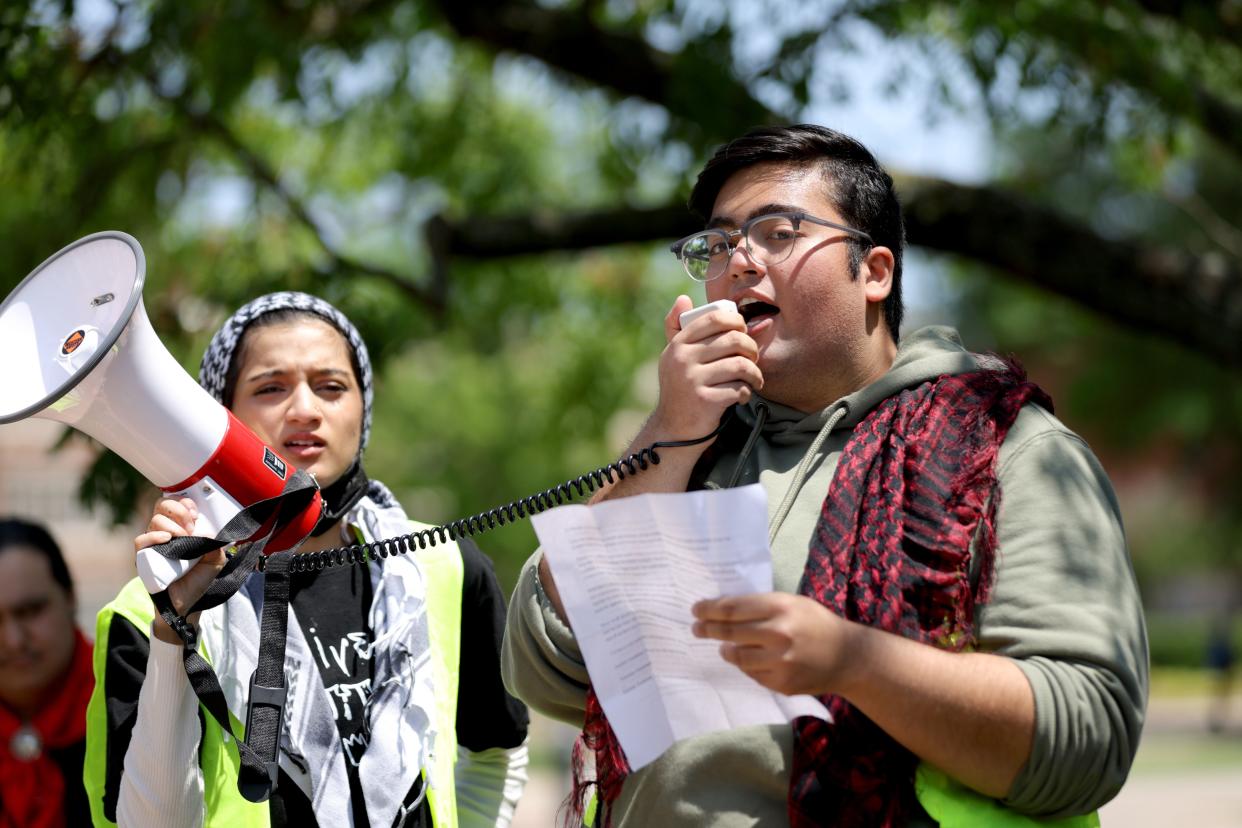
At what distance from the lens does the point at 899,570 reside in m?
2.08

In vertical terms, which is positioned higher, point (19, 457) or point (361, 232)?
point (19, 457)

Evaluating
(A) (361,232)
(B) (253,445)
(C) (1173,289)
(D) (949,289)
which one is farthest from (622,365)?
(D) (949,289)

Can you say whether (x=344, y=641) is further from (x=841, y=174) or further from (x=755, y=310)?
(x=841, y=174)

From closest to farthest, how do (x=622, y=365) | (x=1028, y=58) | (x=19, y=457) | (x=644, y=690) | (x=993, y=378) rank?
(x=644, y=690), (x=993, y=378), (x=1028, y=58), (x=622, y=365), (x=19, y=457)

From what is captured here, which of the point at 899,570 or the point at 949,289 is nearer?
the point at 899,570

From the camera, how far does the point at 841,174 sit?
2.54m

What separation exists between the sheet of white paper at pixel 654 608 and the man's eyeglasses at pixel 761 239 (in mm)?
588

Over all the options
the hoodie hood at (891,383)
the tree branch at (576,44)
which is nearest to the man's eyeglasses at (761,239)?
the hoodie hood at (891,383)

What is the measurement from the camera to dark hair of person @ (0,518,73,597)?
4.02 metres

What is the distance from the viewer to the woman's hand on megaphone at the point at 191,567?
2451 millimetres

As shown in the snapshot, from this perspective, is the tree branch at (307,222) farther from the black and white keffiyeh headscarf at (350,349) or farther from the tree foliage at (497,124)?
the black and white keffiyeh headscarf at (350,349)

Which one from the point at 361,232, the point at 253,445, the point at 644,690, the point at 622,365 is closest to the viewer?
the point at 644,690

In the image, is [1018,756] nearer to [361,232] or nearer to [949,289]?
[361,232]

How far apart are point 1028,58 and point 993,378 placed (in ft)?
14.5
